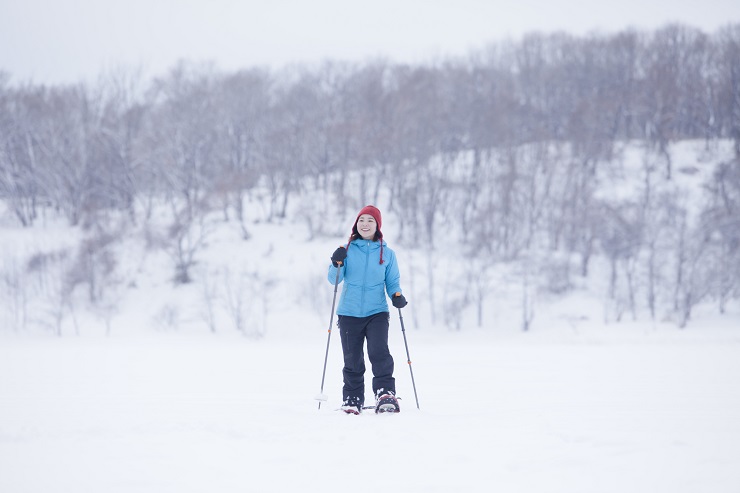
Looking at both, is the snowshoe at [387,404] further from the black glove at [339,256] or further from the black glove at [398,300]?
the black glove at [339,256]

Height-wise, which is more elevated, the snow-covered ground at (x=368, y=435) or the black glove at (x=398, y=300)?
the black glove at (x=398, y=300)

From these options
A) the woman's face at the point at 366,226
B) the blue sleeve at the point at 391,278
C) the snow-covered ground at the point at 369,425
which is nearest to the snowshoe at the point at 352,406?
the snow-covered ground at the point at 369,425

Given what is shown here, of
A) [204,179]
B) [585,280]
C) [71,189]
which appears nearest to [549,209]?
[585,280]

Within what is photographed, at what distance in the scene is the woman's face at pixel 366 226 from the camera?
510 cm

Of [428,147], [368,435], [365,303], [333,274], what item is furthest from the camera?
[428,147]

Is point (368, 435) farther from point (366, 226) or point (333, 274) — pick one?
point (366, 226)

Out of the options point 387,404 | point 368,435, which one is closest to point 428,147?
point 387,404

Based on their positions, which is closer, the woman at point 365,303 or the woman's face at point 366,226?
the woman at point 365,303

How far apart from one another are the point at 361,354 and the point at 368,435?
1.33 metres

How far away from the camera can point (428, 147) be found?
32.4m

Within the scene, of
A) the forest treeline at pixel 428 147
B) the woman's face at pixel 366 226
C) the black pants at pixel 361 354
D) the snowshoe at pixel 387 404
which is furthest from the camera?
the forest treeline at pixel 428 147

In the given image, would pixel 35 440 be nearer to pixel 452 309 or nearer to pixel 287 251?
pixel 452 309

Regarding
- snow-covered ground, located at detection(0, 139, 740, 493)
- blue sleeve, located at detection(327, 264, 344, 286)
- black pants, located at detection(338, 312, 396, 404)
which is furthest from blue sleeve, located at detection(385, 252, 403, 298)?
snow-covered ground, located at detection(0, 139, 740, 493)

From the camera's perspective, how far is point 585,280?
26312mm
